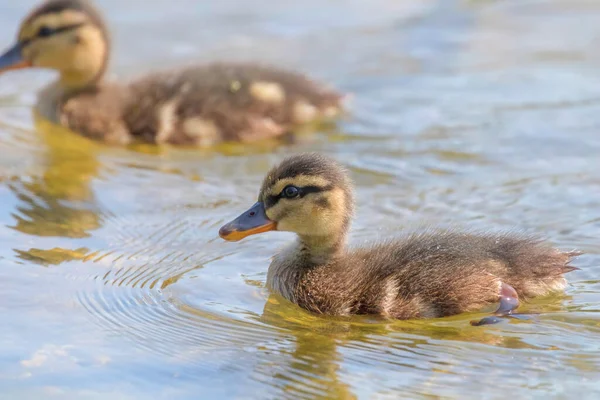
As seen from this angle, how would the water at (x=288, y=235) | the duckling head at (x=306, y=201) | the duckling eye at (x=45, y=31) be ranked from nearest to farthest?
the water at (x=288, y=235)
the duckling head at (x=306, y=201)
the duckling eye at (x=45, y=31)

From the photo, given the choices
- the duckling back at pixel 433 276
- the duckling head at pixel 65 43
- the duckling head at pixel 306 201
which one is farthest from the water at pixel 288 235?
the duckling head at pixel 65 43

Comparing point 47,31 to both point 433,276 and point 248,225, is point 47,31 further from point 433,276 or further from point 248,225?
point 433,276

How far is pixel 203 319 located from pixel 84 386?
685 millimetres

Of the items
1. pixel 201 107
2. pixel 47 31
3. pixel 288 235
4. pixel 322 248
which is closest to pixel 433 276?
pixel 322 248

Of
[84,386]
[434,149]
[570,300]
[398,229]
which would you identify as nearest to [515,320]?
[570,300]

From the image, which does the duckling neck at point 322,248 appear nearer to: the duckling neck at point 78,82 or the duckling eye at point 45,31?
the duckling neck at point 78,82

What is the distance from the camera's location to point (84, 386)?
3.76m

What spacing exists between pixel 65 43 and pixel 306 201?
322 centimetres

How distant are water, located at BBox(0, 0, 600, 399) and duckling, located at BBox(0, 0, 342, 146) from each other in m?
0.19

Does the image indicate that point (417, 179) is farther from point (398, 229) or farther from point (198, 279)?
point (198, 279)

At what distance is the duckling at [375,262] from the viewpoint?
4.38 metres

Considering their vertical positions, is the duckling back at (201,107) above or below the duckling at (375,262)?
above

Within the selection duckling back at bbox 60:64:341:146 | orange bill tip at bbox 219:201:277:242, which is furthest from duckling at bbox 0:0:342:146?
orange bill tip at bbox 219:201:277:242

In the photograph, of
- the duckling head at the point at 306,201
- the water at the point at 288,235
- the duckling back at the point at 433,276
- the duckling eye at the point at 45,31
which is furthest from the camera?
the duckling eye at the point at 45,31
